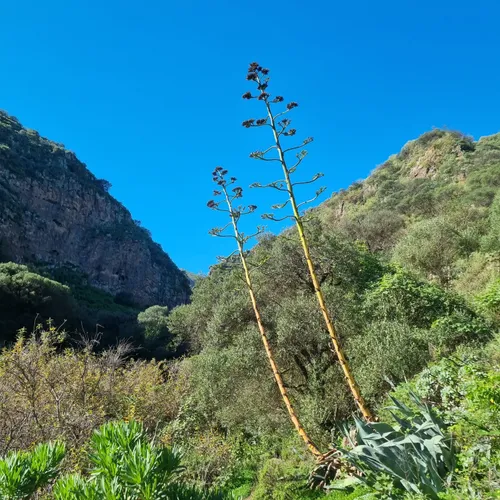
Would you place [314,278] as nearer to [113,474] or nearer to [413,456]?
[413,456]

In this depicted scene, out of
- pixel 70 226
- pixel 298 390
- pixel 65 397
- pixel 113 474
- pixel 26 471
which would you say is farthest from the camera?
pixel 70 226

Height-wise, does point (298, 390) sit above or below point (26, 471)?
below

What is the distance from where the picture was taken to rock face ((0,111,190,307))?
56.8 metres

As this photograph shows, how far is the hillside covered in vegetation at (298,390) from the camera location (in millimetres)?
4285

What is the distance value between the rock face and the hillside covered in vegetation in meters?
43.7

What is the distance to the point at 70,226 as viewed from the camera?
67.6 meters

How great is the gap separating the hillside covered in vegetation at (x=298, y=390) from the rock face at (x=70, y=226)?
143 feet

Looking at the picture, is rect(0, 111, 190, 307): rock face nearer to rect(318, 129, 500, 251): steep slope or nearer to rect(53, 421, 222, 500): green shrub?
rect(318, 129, 500, 251): steep slope

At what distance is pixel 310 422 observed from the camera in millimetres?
10328

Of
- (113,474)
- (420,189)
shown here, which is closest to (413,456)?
(113,474)

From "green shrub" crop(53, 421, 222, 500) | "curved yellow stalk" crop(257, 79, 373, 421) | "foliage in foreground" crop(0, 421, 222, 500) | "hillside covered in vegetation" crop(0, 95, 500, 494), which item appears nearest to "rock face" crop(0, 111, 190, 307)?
"hillside covered in vegetation" crop(0, 95, 500, 494)

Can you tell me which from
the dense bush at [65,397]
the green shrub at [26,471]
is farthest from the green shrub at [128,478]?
the dense bush at [65,397]

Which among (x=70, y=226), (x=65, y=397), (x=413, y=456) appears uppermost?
(x=70, y=226)

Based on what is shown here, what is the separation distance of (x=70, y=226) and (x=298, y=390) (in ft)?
214
